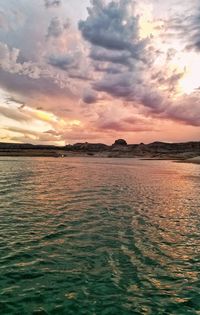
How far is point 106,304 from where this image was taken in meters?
11.2

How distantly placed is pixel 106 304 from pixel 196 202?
25.9m

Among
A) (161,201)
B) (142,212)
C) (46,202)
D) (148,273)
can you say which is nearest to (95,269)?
(148,273)

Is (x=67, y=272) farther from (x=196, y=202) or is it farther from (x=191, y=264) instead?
(x=196, y=202)

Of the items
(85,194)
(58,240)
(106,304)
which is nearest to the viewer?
(106,304)

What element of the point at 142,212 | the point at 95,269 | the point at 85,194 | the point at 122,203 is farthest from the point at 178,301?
the point at 85,194

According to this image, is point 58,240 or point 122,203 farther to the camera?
point 122,203

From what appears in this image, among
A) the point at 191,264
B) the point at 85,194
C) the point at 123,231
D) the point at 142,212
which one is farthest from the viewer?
the point at 85,194

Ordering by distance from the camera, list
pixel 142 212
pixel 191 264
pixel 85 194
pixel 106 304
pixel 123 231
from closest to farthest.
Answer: pixel 106 304 → pixel 191 264 → pixel 123 231 → pixel 142 212 → pixel 85 194

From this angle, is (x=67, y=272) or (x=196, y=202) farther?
(x=196, y=202)

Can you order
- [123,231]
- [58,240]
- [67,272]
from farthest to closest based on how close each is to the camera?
[123,231] → [58,240] → [67,272]

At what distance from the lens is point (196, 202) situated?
115 ft

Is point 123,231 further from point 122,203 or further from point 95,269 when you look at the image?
point 122,203

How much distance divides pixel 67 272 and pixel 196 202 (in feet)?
79.4

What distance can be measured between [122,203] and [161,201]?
5.10m
